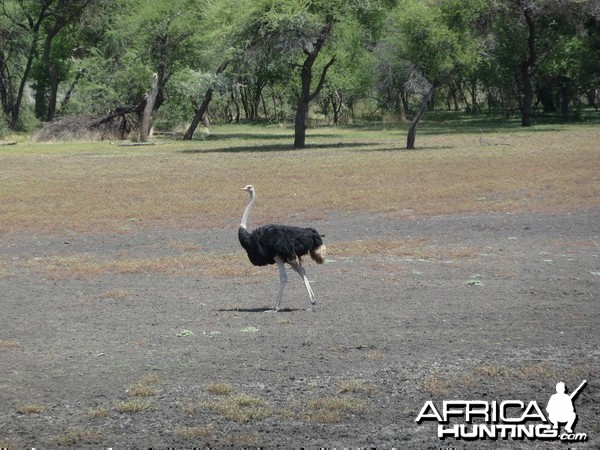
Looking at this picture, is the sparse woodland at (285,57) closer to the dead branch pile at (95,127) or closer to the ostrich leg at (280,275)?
the dead branch pile at (95,127)

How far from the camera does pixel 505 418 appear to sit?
800cm

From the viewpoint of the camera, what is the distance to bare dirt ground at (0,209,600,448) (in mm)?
7980

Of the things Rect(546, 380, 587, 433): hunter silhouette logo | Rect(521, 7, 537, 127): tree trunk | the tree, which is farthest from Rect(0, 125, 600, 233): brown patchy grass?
Rect(546, 380, 587, 433): hunter silhouette logo

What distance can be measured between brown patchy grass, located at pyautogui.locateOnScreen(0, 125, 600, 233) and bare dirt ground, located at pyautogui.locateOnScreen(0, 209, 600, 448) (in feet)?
19.5

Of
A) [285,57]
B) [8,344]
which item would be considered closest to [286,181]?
[285,57]

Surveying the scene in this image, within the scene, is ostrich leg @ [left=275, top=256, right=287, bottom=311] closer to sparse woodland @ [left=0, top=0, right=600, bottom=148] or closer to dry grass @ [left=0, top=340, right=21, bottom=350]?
dry grass @ [left=0, top=340, right=21, bottom=350]

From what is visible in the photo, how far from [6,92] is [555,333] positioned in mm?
62608

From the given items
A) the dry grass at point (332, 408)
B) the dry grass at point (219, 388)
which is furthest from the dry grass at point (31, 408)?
the dry grass at point (332, 408)

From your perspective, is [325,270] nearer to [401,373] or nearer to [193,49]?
[401,373]

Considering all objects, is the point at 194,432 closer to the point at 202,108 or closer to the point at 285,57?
the point at 285,57

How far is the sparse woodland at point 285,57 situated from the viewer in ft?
144

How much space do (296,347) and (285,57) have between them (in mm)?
36185

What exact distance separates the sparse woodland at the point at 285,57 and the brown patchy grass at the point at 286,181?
4.54 m

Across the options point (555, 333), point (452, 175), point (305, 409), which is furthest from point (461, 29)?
point (305, 409)
